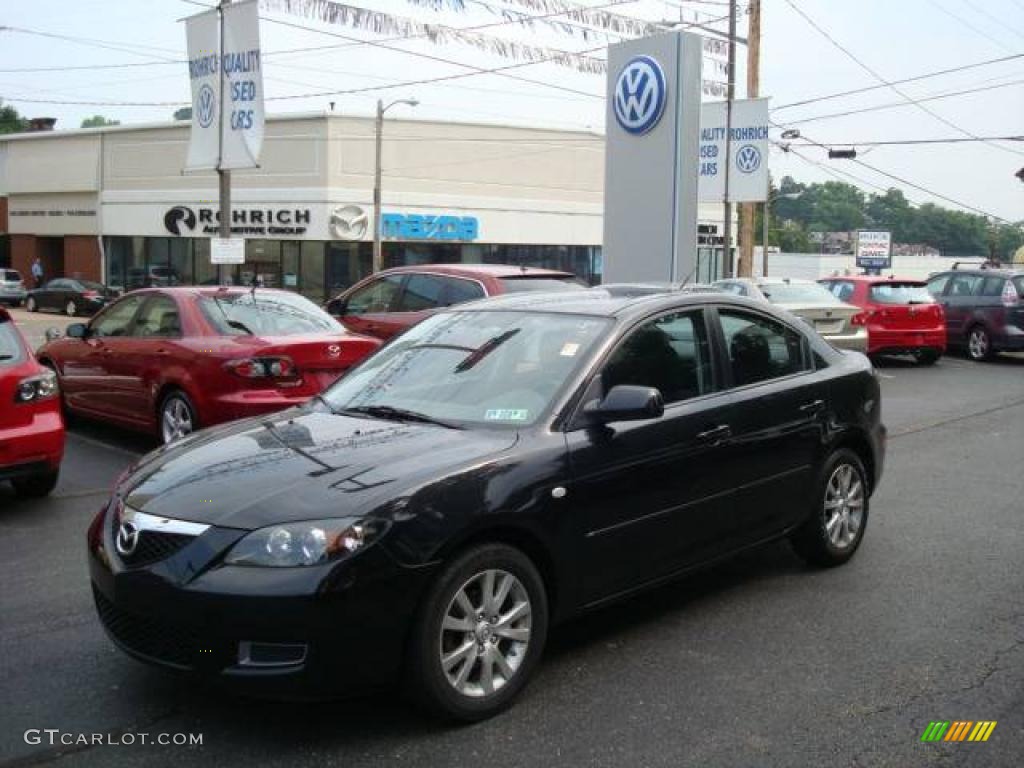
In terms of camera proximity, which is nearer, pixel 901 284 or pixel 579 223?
pixel 901 284

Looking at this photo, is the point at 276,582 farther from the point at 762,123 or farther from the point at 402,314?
the point at 762,123

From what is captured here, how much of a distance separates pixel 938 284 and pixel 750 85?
22.1 feet

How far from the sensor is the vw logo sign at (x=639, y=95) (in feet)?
45.3

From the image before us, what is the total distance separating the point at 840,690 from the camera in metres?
4.19

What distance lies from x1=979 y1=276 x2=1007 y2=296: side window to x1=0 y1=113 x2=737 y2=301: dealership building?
21238 millimetres

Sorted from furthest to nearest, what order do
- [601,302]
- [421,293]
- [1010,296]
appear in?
[1010,296]
[421,293]
[601,302]

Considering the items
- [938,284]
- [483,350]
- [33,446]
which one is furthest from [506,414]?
[938,284]

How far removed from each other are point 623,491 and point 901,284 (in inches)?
611

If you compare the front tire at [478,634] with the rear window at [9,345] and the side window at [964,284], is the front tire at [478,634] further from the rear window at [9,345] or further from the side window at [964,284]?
the side window at [964,284]

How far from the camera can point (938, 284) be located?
20.8m

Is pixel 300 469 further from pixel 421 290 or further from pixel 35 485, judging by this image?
pixel 421 290

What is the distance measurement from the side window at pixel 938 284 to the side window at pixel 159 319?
15.8 metres

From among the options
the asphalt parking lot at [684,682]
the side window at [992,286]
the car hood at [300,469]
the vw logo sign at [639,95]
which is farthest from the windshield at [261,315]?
the side window at [992,286]

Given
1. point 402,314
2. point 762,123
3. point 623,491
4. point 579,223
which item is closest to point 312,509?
point 623,491
